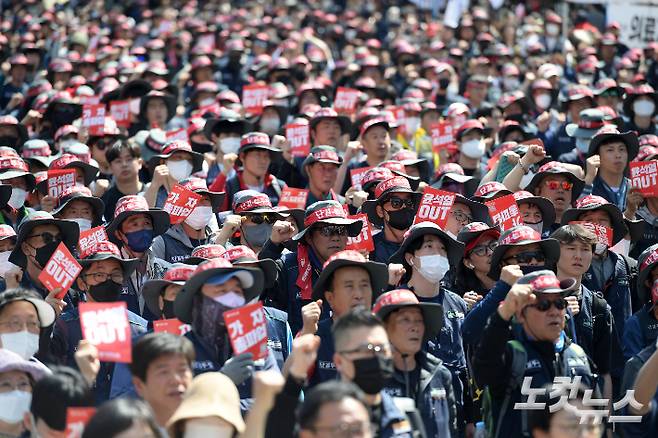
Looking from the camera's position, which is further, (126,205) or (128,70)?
(128,70)

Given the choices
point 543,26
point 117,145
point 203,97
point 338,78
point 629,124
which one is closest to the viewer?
point 117,145

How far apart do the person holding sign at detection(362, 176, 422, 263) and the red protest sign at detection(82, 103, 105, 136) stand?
16.4 feet

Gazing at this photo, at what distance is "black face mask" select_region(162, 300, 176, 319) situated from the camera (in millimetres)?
8477

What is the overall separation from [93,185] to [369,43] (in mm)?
12255

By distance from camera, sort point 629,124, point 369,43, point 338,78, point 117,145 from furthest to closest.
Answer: point 369,43 < point 338,78 < point 629,124 < point 117,145

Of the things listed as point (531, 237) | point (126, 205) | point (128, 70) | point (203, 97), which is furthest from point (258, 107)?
point (531, 237)

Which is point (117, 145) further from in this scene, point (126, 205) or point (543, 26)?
point (543, 26)

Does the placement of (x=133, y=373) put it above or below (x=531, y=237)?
below

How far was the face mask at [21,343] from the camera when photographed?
7.50 m

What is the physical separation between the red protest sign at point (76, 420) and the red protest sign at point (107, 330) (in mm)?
728

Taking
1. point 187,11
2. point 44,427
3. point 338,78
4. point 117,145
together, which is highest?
point 187,11

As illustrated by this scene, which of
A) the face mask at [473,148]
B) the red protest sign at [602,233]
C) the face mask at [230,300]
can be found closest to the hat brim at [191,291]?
the face mask at [230,300]

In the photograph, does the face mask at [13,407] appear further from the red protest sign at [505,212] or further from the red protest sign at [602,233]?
the red protest sign at [602,233]

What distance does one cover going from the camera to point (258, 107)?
17.1 m
